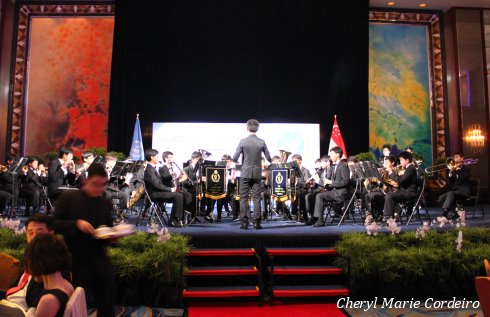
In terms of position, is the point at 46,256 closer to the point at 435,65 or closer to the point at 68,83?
the point at 68,83

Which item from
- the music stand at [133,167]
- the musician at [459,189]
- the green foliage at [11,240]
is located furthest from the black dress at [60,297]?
the musician at [459,189]

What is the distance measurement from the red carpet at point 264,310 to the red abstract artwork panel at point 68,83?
380 inches

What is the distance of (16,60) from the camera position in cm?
1384

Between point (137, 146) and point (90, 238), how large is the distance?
9.68 m

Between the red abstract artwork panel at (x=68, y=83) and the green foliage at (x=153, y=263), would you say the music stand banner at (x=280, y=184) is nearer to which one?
the green foliage at (x=153, y=263)

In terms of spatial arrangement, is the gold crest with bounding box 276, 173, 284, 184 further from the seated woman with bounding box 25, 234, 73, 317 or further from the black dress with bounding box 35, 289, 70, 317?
the black dress with bounding box 35, 289, 70, 317

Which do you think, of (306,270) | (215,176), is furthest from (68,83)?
(306,270)

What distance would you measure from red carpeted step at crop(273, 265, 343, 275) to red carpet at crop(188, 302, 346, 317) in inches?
17.4

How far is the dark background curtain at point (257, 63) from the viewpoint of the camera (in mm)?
13586

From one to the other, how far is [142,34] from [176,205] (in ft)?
25.1

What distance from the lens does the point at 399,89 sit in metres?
14.4

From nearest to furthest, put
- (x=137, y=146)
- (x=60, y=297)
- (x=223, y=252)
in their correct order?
(x=60, y=297), (x=223, y=252), (x=137, y=146)

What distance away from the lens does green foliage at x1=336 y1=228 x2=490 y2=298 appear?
19.0ft

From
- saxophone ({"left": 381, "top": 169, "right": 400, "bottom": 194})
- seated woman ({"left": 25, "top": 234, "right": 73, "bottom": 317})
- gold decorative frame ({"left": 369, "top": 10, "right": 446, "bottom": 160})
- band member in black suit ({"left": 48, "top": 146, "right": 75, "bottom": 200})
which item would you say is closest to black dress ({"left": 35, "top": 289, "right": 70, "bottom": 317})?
seated woman ({"left": 25, "top": 234, "right": 73, "bottom": 317})
